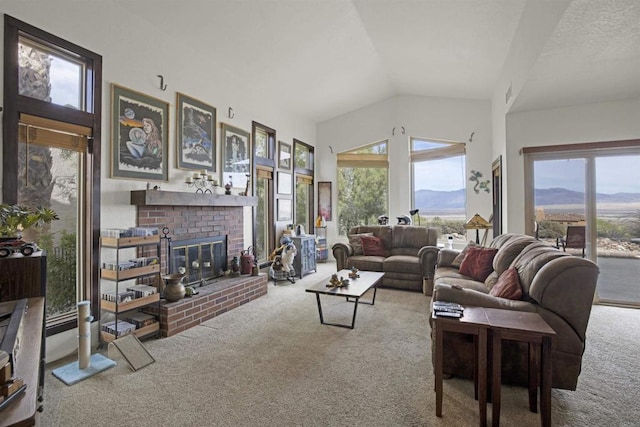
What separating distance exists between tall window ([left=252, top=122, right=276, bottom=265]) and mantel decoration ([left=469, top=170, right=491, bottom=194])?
3.98m

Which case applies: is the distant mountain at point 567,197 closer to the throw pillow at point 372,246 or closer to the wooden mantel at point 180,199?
the throw pillow at point 372,246

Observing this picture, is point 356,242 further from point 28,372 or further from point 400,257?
point 28,372

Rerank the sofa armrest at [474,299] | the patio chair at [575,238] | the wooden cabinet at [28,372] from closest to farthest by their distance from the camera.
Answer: the wooden cabinet at [28,372] < the sofa armrest at [474,299] < the patio chair at [575,238]

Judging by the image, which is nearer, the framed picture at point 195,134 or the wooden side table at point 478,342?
the wooden side table at point 478,342

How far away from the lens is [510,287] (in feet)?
7.98

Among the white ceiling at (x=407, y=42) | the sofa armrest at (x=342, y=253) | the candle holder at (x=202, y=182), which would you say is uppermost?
the white ceiling at (x=407, y=42)

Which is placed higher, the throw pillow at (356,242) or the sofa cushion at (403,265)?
the throw pillow at (356,242)

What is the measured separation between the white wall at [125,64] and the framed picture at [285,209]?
6.71 ft

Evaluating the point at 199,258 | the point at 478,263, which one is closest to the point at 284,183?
the point at 199,258

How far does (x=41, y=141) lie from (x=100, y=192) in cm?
59

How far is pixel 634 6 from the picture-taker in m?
2.39

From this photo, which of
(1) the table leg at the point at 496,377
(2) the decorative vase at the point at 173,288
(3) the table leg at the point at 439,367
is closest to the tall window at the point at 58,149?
(2) the decorative vase at the point at 173,288

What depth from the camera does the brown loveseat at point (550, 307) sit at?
2.08m

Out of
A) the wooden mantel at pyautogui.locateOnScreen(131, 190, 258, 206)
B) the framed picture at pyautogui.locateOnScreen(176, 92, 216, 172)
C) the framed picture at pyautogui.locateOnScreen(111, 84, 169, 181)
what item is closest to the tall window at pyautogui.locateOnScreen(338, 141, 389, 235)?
the wooden mantel at pyautogui.locateOnScreen(131, 190, 258, 206)
